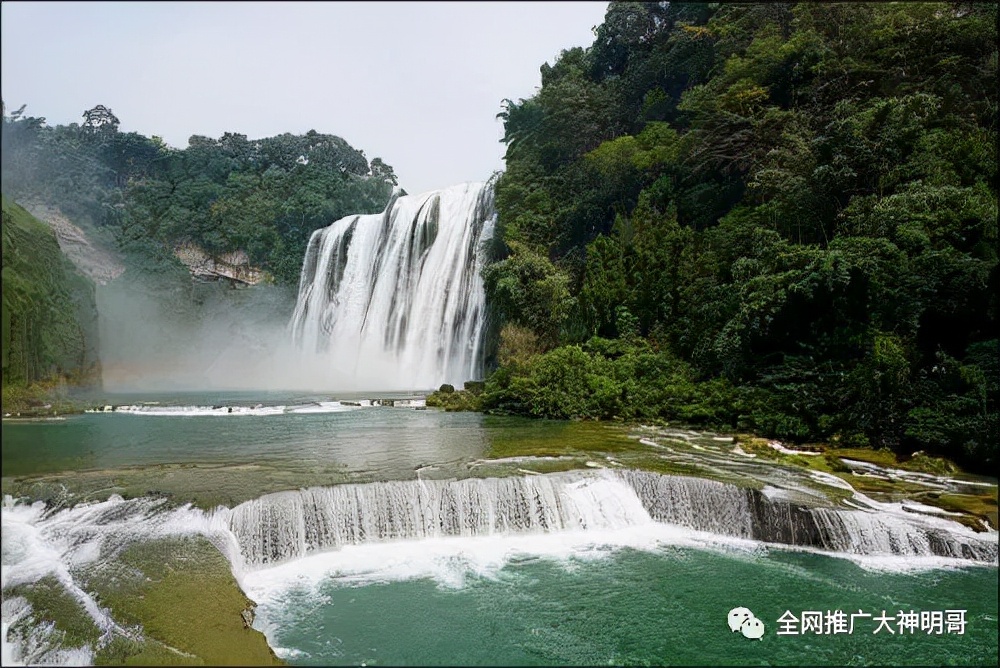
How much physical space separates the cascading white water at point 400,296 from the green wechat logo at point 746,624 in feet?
45.4

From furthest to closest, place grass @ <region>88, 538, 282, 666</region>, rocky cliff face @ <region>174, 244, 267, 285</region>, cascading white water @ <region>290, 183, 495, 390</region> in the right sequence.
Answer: rocky cliff face @ <region>174, 244, 267, 285</region> → cascading white water @ <region>290, 183, 495, 390</region> → grass @ <region>88, 538, 282, 666</region>

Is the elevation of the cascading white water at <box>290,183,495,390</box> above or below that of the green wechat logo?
above

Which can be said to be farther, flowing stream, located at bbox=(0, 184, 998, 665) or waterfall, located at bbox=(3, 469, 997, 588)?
waterfall, located at bbox=(3, 469, 997, 588)

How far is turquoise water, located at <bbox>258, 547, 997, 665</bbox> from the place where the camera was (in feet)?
13.6

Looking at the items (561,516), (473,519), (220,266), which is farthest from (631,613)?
(220,266)

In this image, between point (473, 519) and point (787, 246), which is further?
point (787, 246)

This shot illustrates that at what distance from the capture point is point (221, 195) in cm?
3231

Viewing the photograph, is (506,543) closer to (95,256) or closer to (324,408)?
(324,408)

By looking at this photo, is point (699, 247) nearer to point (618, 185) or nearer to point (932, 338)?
point (618, 185)

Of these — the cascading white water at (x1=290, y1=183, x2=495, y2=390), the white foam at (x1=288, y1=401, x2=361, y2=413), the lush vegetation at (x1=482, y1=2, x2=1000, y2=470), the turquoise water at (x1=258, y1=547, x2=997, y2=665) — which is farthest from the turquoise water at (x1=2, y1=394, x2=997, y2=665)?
the cascading white water at (x1=290, y1=183, x2=495, y2=390)

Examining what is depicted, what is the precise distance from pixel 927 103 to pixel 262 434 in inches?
484

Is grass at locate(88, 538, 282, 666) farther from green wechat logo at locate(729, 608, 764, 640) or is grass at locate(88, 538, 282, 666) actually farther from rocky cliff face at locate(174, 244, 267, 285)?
rocky cliff face at locate(174, 244, 267, 285)

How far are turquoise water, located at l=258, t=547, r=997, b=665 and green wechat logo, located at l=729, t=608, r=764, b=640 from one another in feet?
0.21

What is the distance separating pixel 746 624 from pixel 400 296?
1820 cm
